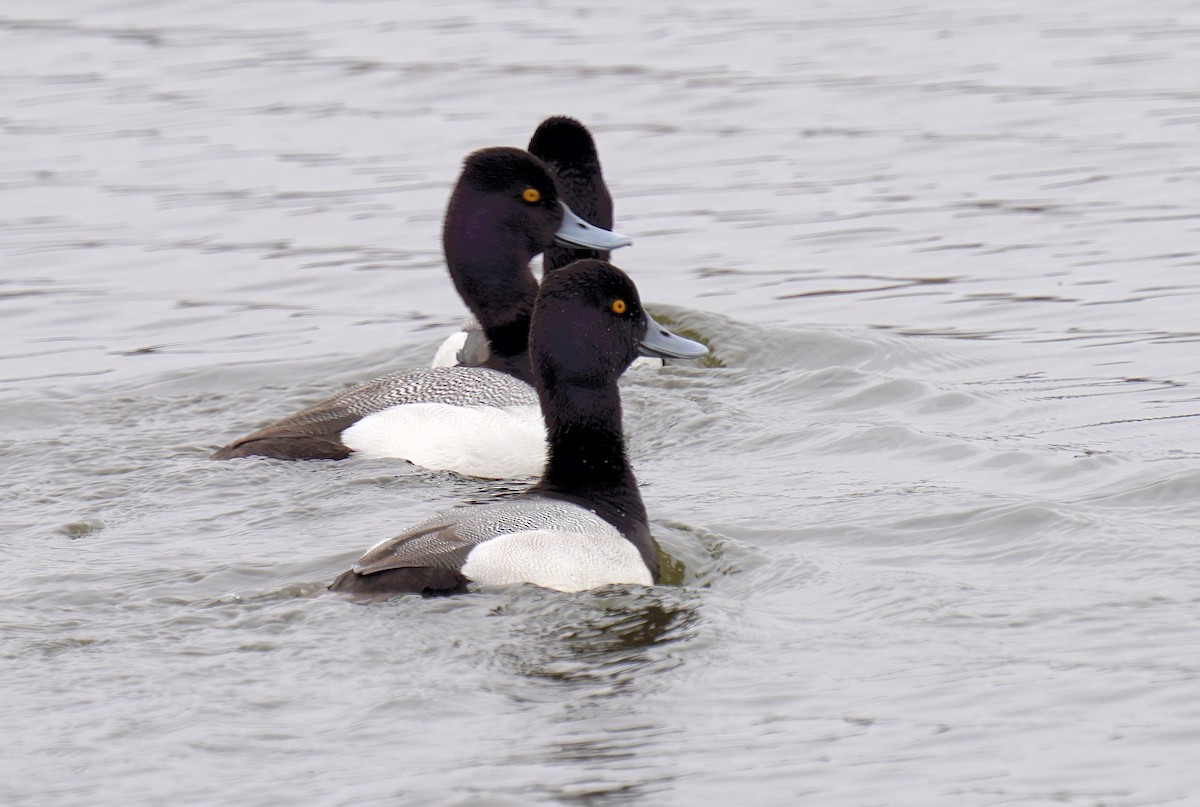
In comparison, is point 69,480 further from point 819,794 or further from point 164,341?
point 819,794

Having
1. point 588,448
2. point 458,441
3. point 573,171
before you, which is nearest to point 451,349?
point 573,171

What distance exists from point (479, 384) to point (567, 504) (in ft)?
8.18

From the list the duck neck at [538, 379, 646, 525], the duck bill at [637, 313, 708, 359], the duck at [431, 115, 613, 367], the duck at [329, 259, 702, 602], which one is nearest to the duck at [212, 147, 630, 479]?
the duck at [431, 115, 613, 367]

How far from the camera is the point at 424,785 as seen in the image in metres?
5.97

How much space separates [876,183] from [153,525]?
8461 millimetres

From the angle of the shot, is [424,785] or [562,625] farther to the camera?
[562,625]

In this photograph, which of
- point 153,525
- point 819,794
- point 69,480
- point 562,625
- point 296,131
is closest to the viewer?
point 819,794

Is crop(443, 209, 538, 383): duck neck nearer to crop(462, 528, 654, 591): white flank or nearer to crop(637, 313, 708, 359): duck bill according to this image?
crop(637, 313, 708, 359): duck bill

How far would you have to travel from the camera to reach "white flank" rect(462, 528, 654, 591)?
24.9 ft

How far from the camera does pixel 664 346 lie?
9.09m

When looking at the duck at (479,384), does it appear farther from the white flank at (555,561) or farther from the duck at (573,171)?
the white flank at (555,561)

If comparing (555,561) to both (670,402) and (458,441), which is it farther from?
(670,402)

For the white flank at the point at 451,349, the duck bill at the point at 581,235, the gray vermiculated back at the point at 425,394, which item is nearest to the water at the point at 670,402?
the gray vermiculated back at the point at 425,394

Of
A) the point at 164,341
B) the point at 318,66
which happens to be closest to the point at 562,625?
the point at 164,341
